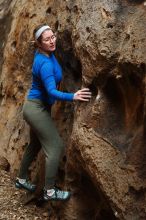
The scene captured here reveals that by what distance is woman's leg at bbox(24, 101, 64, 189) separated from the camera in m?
6.33

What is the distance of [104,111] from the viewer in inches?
234

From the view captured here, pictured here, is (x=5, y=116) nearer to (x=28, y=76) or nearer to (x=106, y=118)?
(x=28, y=76)

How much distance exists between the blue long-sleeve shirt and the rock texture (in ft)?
0.99

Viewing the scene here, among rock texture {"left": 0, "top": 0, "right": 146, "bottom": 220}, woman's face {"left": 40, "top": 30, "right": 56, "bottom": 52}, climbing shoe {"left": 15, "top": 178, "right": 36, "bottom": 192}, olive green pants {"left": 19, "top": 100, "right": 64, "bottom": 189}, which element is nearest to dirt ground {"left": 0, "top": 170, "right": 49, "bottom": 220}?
climbing shoe {"left": 15, "top": 178, "right": 36, "bottom": 192}

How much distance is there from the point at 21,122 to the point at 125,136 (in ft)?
9.06

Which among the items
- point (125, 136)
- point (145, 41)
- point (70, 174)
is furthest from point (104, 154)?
point (145, 41)

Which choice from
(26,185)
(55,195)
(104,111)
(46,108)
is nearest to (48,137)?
(46,108)

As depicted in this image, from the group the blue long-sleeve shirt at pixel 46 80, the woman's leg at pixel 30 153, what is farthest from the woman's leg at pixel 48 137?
the woman's leg at pixel 30 153

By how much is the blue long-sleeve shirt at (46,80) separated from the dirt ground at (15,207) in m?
1.50

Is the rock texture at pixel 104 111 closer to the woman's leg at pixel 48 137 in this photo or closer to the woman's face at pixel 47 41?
the woman's leg at pixel 48 137

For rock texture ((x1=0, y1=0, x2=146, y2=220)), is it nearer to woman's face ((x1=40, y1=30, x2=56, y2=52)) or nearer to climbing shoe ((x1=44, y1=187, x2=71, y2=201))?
climbing shoe ((x1=44, y1=187, x2=71, y2=201))

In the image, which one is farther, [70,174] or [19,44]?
[19,44]

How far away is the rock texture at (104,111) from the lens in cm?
559

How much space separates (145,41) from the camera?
5.43 m
